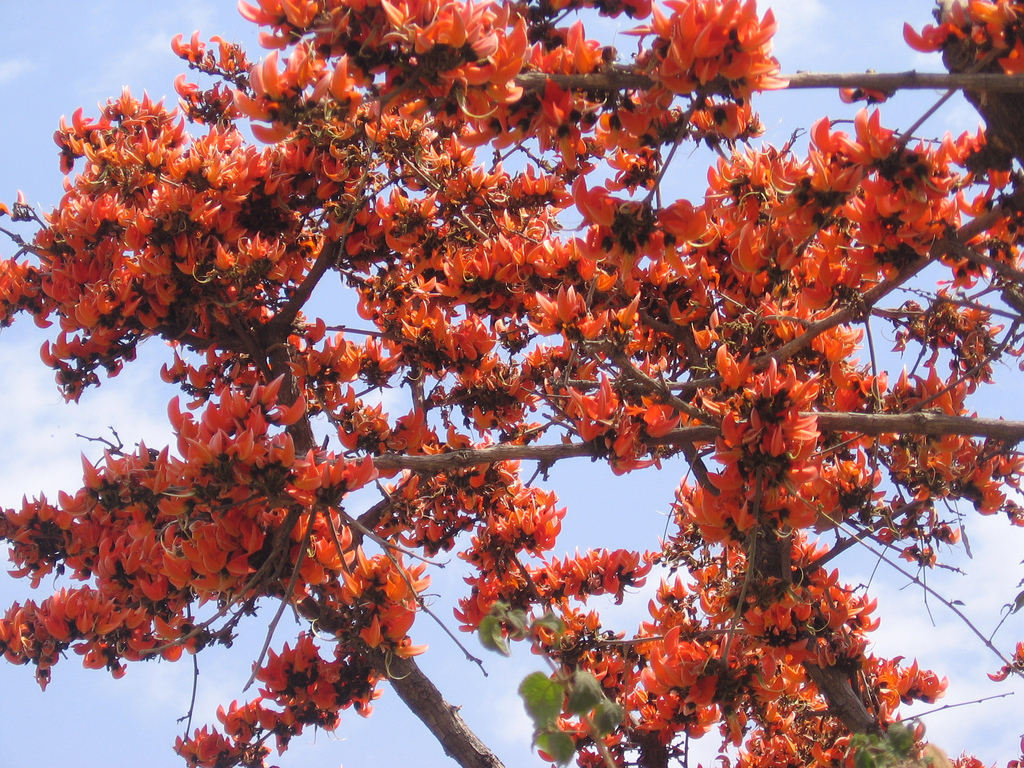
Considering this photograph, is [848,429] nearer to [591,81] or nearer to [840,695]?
[591,81]

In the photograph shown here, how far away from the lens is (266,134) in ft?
6.96

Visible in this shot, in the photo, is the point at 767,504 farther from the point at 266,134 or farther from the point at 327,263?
the point at 327,263

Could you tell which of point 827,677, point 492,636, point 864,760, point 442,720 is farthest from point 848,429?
point 442,720

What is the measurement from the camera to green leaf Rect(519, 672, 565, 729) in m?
1.31

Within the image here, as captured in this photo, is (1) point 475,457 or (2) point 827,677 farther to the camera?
(2) point 827,677

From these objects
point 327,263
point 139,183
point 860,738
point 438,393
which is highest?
point 139,183

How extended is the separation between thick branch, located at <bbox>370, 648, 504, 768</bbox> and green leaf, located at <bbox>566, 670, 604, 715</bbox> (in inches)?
105

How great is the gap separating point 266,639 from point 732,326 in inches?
76.9

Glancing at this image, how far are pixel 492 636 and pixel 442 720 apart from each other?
2822 mm

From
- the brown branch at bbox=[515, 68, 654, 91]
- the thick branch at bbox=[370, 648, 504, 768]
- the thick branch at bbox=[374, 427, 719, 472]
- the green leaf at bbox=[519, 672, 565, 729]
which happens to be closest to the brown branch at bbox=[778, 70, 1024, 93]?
the brown branch at bbox=[515, 68, 654, 91]

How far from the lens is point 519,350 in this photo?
4285mm

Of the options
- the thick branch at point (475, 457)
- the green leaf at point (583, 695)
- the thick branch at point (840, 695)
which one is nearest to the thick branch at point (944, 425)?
the thick branch at point (475, 457)

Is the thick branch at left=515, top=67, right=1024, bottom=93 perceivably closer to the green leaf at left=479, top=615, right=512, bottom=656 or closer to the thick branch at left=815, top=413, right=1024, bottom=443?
the thick branch at left=815, top=413, right=1024, bottom=443

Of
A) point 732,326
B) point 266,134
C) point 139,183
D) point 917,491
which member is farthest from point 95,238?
point 917,491
